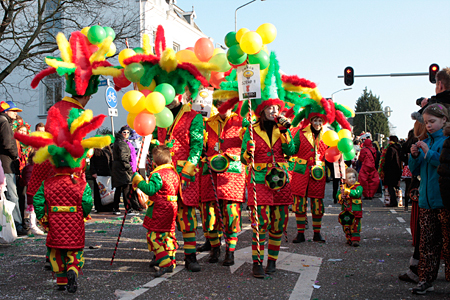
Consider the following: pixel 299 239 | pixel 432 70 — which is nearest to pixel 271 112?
pixel 299 239

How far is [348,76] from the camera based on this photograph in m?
20.5

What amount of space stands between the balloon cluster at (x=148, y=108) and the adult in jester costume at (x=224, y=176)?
118 centimetres

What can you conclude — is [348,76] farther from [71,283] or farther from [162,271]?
[71,283]

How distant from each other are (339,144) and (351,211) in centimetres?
130

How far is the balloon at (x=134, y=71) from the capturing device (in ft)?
16.0

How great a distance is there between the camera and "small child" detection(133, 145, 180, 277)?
15.8 feet

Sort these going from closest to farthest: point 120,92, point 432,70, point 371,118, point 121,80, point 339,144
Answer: point 121,80 → point 339,144 → point 432,70 → point 120,92 → point 371,118

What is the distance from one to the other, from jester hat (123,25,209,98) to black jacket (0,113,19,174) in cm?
336

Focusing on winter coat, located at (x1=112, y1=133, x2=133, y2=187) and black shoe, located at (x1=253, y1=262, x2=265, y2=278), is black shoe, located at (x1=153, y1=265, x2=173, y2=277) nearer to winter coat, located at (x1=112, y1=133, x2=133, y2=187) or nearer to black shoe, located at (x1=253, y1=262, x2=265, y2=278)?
black shoe, located at (x1=253, y1=262, x2=265, y2=278)

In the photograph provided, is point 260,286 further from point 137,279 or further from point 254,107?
point 254,107

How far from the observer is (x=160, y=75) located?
16.7 feet

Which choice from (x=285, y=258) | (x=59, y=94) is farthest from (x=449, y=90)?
(x=59, y=94)

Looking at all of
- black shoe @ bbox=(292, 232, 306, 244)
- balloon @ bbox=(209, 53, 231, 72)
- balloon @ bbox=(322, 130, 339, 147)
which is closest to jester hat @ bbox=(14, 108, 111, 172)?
balloon @ bbox=(209, 53, 231, 72)

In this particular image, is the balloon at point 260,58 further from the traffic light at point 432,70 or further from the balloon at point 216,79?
the traffic light at point 432,70
